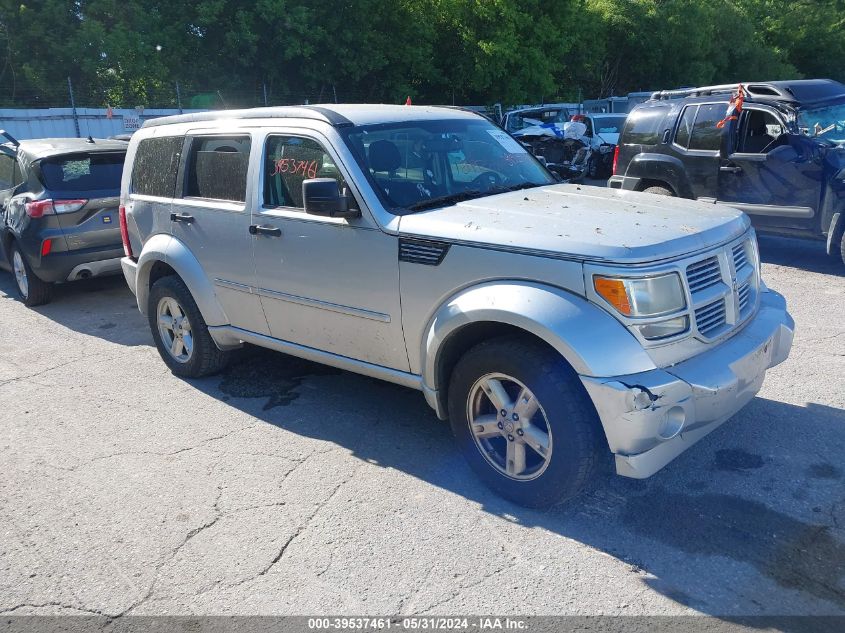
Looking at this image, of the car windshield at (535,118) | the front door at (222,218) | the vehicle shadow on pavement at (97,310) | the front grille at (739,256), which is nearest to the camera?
the front grille at (739,256)

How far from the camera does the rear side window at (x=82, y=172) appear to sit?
26.4 ft

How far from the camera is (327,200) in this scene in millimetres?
4074

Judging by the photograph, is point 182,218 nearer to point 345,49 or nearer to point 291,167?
point 291,167

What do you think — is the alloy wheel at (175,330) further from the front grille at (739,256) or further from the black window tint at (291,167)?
the front grille at (739,256)

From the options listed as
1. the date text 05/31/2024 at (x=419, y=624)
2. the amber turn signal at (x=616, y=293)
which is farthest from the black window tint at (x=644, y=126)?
→ the date text 05/31/2024 at (x=419, y=624)

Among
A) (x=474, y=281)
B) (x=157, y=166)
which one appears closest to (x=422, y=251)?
(x=474, y=281)

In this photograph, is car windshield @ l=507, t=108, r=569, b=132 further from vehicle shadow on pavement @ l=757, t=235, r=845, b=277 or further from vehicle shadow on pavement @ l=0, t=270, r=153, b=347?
vehicle shadow on pavement @ l=0, t=270, r=153, b=347

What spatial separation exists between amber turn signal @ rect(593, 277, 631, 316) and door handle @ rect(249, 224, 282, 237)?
2.14 metres

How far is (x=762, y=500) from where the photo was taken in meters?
3.72

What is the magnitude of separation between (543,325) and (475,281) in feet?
1.59

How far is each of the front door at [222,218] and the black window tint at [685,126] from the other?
6182 mm

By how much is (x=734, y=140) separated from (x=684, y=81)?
106 ft

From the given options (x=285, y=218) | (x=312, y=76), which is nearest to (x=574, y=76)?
(x=312, y=76)

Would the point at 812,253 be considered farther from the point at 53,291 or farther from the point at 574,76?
the point at 574,76
